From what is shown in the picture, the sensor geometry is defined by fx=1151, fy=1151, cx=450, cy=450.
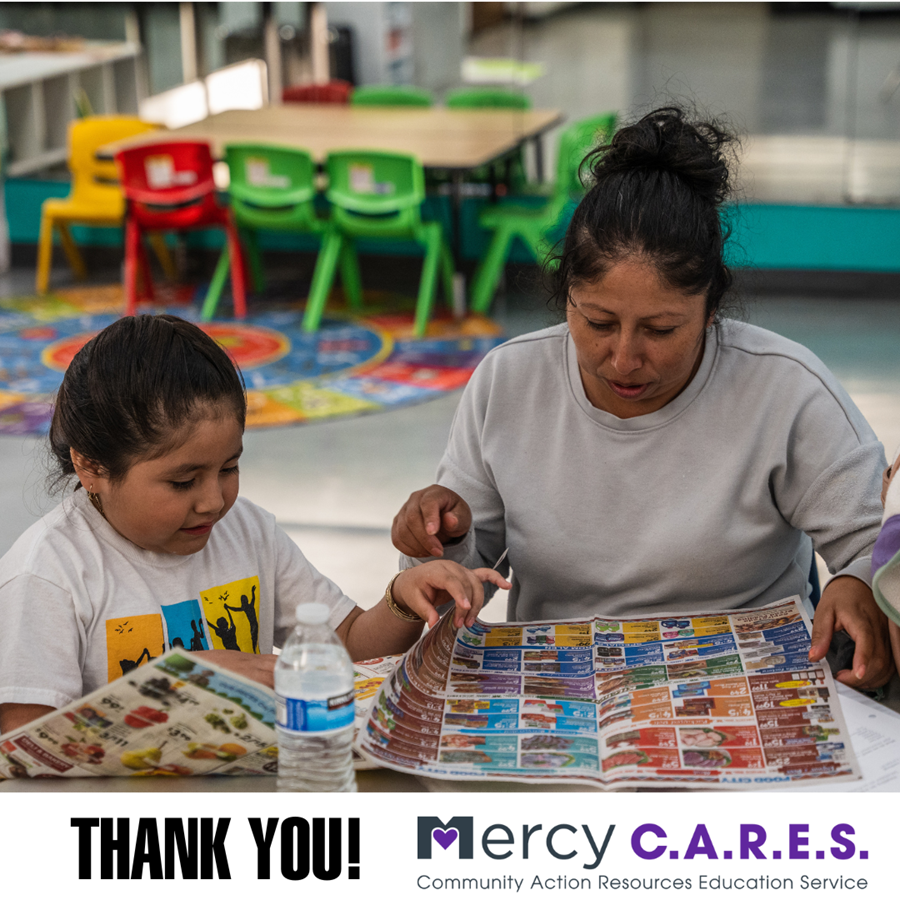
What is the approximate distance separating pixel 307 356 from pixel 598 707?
14.8ft

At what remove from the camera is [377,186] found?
578 centimetres

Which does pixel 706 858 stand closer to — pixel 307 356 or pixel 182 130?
pixel 307 356

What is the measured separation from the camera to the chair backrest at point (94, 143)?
6770 mm

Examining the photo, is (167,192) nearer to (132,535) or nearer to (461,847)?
(132,535)

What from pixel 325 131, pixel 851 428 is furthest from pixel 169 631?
pixel 325 131

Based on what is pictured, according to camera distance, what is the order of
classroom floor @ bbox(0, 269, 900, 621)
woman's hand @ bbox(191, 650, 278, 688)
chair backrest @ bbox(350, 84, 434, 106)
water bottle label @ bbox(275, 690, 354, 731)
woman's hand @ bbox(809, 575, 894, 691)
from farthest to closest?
chair backrest @ bbox(350, 84, 434, 106) → classroom floor @ bbox(0, 269, 900, 621) → woman's hand @ bbox(809, 575, 894, 691) → woman's hand @ bbox(191, 650, 278, 688) → water bottle label @ bbox(275, 690, 354, 731)

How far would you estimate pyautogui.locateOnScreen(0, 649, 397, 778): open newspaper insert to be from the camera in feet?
3.22

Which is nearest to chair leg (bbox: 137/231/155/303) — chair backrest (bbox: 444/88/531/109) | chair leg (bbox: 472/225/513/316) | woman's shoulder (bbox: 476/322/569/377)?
chair leg (bbox: 472/225/513/316)

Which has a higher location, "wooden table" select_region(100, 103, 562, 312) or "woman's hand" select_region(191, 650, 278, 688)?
"wooden table" select_region(100, 103, 562, 312)

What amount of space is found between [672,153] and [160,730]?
3.06ft

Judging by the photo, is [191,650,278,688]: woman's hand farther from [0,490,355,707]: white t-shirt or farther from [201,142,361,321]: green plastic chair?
[201,142,361,321]: green plastic chair

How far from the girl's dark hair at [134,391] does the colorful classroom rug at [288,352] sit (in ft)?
10.9

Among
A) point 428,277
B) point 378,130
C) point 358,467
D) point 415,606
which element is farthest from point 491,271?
point 415,606

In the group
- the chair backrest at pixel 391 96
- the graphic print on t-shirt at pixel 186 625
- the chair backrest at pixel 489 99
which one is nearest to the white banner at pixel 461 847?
the graphic print on t-shirt at pixel 186 625
